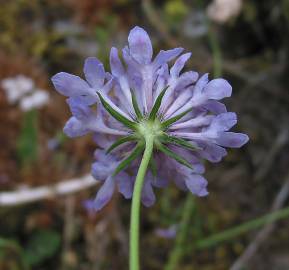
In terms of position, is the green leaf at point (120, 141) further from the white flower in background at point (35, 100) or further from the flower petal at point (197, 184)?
the white flower in background at point (35, 100)

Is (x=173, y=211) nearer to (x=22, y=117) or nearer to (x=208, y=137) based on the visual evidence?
(x=22, y=117)

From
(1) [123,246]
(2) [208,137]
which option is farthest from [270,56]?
(2) [208,137]

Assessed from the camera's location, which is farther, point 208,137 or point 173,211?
point 173,211

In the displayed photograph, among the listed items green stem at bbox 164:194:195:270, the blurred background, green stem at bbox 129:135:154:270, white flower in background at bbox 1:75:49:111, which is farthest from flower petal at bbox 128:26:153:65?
white flower in background at bbox 1:75:49:111

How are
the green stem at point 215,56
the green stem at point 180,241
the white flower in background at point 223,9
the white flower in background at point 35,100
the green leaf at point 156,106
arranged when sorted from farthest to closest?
the white flower in background at point 35,100 → the white flower in background at point 223,9 → the green stem at point 215,56 → the green stem at point 180,241 → the green leaf at point 156,106

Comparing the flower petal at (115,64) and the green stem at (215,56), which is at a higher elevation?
the green stem at (215,56)

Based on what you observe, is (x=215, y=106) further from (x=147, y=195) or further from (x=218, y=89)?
(x=147, y=195)

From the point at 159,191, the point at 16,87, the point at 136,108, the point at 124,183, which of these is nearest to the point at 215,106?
the point at 136,108

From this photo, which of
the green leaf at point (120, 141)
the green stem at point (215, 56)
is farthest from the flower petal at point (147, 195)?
the green stem at point (215, 56)
